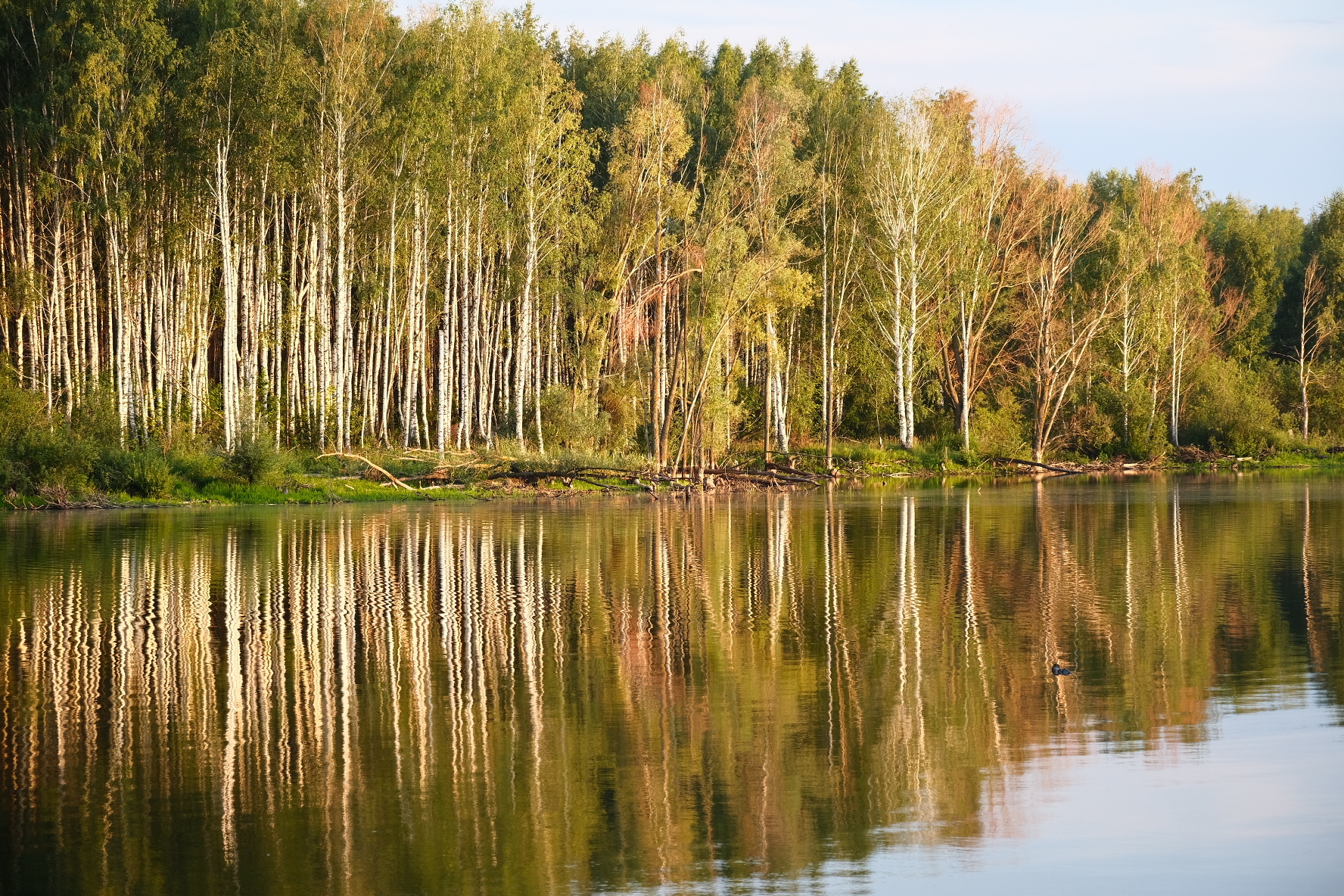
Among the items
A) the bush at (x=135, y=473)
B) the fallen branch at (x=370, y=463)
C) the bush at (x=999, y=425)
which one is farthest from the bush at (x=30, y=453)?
the bush at (x=999, y=425)

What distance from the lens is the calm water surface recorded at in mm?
7336

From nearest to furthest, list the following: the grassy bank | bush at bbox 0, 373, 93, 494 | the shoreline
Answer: bush at bbox 0, 373, 93, 494 < the grassy bank < the shoreline

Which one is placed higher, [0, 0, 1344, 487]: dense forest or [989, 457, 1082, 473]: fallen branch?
[0, 0, 1344, 487]: dense forest

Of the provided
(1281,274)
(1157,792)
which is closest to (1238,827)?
(1157,792)

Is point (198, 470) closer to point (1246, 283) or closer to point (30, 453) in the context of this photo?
point (30, 453)

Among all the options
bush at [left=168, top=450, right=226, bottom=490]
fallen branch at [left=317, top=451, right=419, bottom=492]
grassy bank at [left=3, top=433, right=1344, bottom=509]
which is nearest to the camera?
grassy bank at [left=3, top=433, right=1344, bottom=509]

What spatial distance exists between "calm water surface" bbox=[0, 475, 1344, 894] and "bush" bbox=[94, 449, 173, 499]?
15269mm

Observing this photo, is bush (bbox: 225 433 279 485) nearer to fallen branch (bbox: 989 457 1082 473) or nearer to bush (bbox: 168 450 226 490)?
bush (bbox: 168 450 226 490)

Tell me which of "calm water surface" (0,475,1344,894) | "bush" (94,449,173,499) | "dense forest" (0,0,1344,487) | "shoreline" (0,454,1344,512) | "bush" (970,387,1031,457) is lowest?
"calm water surface" (0,475,1344,894)

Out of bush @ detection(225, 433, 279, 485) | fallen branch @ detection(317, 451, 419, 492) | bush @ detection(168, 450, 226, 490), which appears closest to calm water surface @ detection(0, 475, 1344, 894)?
bush @ detection(225, 433, 279, 485)

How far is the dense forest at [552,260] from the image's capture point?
133ft

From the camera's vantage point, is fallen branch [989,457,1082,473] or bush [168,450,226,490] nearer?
bush [168,450,226,490]

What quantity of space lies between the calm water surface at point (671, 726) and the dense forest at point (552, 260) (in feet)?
74.2

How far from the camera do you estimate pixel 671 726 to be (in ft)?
34.1
